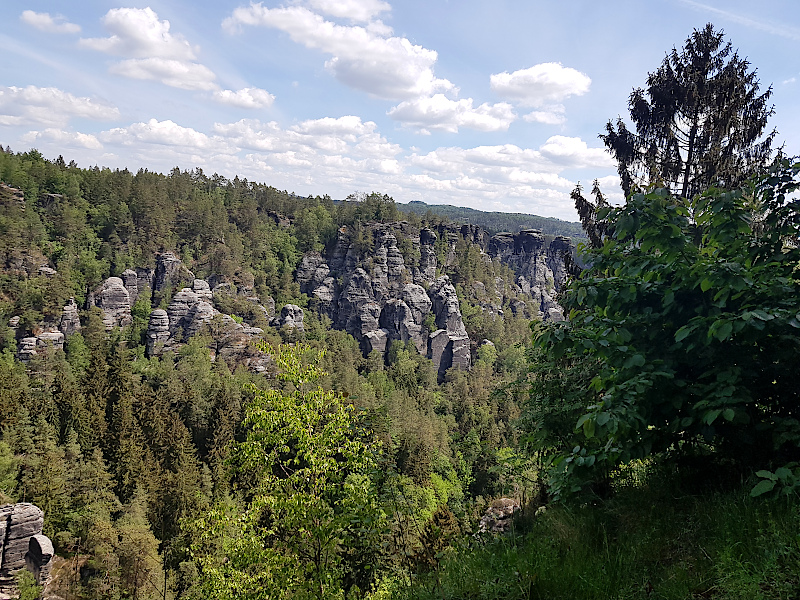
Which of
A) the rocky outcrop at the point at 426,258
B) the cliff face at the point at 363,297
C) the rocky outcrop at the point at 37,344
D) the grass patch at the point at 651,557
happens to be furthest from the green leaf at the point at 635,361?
the rocky outcrop at the point at 426,258

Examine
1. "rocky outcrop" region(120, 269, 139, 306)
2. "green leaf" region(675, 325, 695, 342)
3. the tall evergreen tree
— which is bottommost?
"rocky outcrop" region(120, 269, 139, 306)

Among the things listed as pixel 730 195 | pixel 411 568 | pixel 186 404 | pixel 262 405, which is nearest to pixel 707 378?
pixel 730 195

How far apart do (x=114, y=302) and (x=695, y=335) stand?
7692 centimetres

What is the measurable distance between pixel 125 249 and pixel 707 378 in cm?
8297

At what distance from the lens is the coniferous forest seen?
134 inches

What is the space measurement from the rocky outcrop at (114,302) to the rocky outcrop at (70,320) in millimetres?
4648

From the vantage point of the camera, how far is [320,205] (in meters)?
111

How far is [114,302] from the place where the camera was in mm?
66750

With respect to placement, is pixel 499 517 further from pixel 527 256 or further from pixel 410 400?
pixel 527 256

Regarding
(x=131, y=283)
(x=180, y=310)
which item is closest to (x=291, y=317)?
(x=180, y=310)

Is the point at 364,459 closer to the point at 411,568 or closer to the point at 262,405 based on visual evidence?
the point at 262,405

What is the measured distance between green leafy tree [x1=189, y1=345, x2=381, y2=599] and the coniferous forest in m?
0.06

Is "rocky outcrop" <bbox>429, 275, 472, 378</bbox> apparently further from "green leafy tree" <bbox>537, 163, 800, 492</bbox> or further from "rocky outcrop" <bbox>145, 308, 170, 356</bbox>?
"green leafy tree" <bbox>537, 163, 800, 492</bbox>

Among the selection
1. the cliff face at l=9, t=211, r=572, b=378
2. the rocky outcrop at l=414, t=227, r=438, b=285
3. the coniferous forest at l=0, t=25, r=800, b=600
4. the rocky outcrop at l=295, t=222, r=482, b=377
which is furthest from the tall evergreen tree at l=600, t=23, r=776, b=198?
the rocky outcrop at l=414, t=227, r=438, b=285
